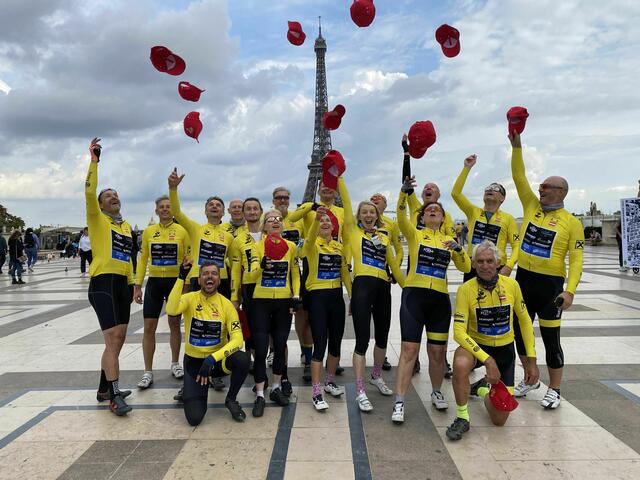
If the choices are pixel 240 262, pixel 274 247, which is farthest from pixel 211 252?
pixel 274 247

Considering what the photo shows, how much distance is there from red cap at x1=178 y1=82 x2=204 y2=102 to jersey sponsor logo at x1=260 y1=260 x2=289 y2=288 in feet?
7.62

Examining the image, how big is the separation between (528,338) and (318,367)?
1724mm

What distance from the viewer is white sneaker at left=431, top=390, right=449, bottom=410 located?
3.65m

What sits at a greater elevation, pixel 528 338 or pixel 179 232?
pixel 179 232

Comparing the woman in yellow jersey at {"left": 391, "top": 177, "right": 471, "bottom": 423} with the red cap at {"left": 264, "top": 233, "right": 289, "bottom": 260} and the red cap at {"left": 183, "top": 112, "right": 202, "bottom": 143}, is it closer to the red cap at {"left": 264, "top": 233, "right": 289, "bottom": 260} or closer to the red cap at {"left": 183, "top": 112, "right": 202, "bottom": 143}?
the red cap at {"left": 264, "top": 233, "right": 289, "bottom": 260}

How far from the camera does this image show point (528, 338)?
3.67 metres

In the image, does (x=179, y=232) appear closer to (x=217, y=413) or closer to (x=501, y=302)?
(x=217, y=413)

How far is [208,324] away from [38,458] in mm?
1419

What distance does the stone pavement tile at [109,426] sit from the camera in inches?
129

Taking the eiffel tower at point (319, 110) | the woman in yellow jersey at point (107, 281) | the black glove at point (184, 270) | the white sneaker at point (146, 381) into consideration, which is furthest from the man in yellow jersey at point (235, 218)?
the eiffel tower at point (319, 110)

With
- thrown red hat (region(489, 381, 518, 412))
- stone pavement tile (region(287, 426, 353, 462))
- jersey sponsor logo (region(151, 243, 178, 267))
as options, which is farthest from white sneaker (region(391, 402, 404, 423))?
jersey sponsor logo (region(151, 243, 178, 267))

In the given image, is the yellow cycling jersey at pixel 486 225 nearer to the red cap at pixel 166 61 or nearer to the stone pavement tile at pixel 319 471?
the stone pavement tile at pixel 319 471

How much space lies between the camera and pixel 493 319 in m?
3.52

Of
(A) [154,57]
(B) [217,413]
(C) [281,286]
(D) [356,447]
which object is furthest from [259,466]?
(A) [154,57]
